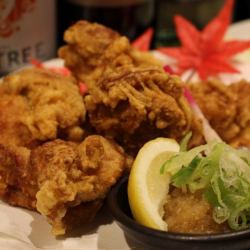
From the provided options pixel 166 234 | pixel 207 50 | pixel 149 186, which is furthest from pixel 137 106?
pixel 207 50

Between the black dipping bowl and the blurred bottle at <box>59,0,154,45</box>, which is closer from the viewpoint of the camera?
the black dipping bowl

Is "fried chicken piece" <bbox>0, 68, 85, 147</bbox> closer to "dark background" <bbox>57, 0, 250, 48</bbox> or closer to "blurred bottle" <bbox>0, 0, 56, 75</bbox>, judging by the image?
"blurred bottle" <bbox>0, 0, 56, 75</bbox>

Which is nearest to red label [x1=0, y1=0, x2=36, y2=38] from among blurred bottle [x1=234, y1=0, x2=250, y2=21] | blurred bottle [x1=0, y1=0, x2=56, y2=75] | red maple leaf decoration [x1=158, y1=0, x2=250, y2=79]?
blurred bottle [x1=0, y1=0, x2=56, y2=75]

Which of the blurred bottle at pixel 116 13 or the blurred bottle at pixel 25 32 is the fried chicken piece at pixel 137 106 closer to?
the blurred bottle at pixel 25 32

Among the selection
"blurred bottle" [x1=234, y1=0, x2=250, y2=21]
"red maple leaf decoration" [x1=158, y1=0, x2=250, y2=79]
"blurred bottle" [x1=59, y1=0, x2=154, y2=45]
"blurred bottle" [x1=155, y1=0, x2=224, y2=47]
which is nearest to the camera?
"red maple leaf decoration" [x1=158, y1=0, x2=250, y2=79]

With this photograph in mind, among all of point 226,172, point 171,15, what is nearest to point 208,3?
point 171,15

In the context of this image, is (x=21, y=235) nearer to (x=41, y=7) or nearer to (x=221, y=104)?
(x=221, y=104)

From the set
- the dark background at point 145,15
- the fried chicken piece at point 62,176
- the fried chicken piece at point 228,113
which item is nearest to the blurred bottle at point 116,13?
the dark background at point 145,15
